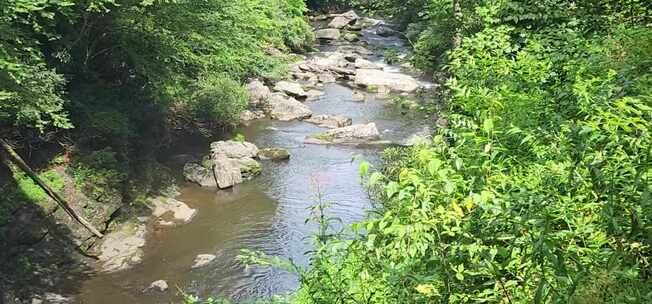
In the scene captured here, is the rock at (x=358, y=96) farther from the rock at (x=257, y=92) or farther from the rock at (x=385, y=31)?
the rock at (x=385, y=31)

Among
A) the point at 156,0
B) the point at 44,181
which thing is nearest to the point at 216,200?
the point at 44,181

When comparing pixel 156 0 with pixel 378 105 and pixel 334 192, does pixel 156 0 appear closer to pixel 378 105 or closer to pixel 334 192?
pixel 334 192

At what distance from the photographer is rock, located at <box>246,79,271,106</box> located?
2109 centimetres

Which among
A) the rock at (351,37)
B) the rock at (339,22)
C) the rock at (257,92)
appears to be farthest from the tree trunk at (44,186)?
the rock at (339,22)

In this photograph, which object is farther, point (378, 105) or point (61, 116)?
point (378, 105)

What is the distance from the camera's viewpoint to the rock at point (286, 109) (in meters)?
20.6

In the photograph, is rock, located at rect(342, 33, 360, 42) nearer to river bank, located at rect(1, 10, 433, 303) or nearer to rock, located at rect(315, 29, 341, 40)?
rock, located at rect(315, 29, 341, 40)

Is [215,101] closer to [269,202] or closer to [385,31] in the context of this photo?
[269,202]

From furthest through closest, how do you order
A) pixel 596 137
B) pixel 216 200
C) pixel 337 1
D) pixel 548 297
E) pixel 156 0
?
1. pixel 337 1
2. pixel 216 200
3. pixel 156 0
4. pixel 596 137
5. pixel 548 297

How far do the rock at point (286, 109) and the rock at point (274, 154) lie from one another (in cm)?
362

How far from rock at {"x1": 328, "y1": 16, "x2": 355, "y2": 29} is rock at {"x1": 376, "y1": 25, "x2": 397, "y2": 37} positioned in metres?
2.12

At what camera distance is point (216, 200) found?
46.7ft

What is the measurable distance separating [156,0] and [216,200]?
5.04 meters

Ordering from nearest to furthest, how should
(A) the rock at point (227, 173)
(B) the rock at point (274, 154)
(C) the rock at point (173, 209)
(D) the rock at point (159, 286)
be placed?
1. (D) the rock at point (159, 286)
2. (C) the rock at point (173, 209)
3. (A) the rock at point (227, 173)
4. (B) the rock at point (274, 154)
